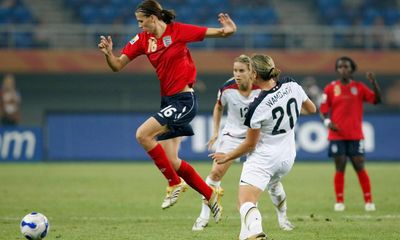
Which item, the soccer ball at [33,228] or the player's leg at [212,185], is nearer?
the soccer ball at [33,228]

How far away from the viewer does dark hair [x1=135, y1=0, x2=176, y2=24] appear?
10.4m

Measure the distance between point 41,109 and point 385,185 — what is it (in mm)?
17831

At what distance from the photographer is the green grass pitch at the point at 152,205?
33.4ft

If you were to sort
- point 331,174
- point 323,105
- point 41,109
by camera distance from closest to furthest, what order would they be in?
point 323,105 → point 331,174 → point 41,109

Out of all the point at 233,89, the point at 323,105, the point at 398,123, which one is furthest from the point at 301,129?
the point at 233,89

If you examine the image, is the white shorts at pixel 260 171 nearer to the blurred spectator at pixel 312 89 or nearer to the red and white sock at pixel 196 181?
the red and white sock at pixel 196 181

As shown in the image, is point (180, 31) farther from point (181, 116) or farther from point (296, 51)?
point (296, 51)

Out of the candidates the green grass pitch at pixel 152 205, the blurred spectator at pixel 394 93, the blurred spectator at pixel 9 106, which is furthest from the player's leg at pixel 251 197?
the blurred spectator at pixel 394 93

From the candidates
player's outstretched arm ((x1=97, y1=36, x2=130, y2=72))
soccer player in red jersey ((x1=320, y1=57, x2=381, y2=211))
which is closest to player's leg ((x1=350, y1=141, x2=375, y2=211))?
soccer player in red jersey ((x1=320, y1=57, x2=381, y2=211))

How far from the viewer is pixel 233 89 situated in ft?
36.4

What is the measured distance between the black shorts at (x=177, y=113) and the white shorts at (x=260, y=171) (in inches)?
67.6

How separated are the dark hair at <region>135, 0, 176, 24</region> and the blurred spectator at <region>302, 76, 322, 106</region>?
59.8 feet

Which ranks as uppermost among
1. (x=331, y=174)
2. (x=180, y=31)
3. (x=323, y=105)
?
(x=180, y=31)

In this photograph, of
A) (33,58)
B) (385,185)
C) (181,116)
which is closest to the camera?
(181,116)
